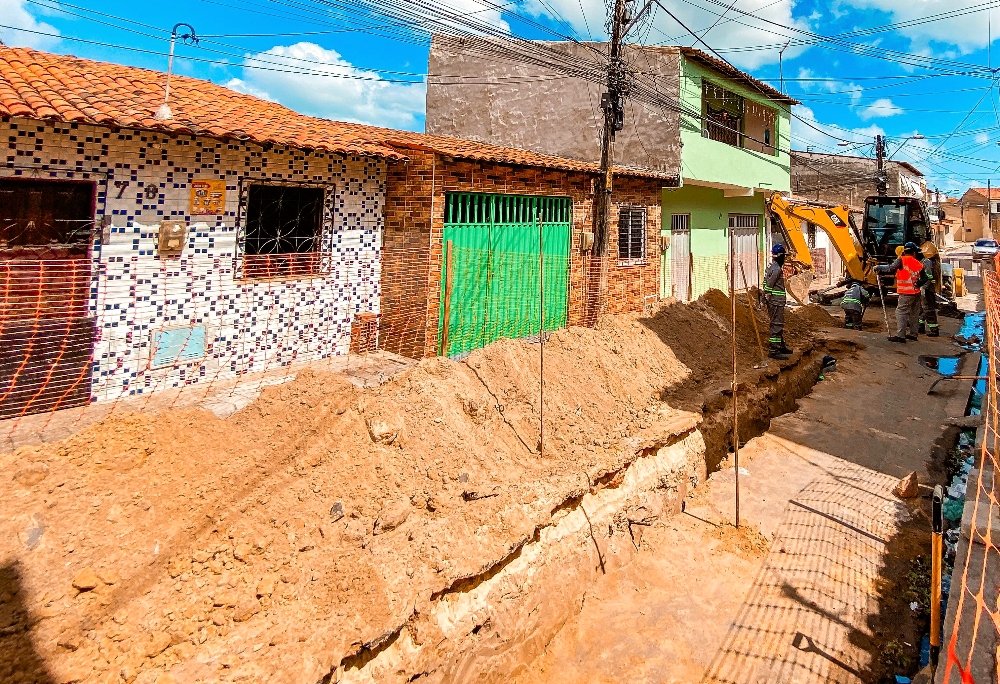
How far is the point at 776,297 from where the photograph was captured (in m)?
10.9

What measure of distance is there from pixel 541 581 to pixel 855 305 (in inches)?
541

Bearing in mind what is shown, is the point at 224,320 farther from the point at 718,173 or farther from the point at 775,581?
the point at 718,173

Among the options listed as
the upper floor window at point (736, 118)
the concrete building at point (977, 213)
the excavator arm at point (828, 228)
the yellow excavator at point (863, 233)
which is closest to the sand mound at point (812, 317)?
the yellow excavator at point (863, 233)

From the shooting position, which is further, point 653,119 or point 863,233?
point 863,233

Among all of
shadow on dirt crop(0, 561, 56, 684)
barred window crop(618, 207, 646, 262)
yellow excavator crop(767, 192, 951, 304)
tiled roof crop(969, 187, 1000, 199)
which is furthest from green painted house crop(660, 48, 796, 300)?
tiled roof crop(969, 187, 1000, 199)

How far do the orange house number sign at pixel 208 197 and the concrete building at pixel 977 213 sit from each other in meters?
65.2

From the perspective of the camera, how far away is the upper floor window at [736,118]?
1547 cm

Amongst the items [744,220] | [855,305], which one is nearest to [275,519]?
[855,305]

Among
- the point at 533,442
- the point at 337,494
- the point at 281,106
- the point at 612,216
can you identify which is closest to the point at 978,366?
the point at 612,216

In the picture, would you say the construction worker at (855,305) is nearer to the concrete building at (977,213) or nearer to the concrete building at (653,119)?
the concrete building at (653,119)

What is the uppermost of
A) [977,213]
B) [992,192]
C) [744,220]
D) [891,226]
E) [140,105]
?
[992,192]

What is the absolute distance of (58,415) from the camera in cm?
511

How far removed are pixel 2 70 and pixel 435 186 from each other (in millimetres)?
4844

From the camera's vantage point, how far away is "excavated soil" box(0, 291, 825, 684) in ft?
10.5
